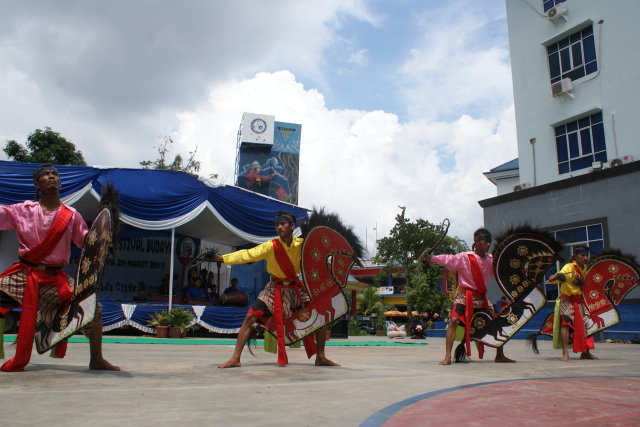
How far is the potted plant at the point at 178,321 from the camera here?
12.7 m

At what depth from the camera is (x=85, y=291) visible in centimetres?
379

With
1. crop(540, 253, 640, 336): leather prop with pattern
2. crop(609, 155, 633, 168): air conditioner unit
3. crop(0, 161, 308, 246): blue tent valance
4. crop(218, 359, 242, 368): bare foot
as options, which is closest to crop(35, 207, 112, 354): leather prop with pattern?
crop(218, 359, 242, 368): bare foot

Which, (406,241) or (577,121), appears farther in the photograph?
(406,241)

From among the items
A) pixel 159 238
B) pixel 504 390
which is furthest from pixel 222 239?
pixel 504 390

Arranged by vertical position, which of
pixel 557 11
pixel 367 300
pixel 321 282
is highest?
pixel 557 11

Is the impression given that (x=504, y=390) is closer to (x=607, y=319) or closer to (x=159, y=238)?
(x=607, y=319)

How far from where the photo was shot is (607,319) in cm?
747

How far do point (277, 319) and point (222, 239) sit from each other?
12.8 m

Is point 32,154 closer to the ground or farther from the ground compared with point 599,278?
farther from the ground

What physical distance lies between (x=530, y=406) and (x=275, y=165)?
5690cm

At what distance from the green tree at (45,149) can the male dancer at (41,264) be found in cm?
2101

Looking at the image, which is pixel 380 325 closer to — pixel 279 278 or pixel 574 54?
pixel 574 54

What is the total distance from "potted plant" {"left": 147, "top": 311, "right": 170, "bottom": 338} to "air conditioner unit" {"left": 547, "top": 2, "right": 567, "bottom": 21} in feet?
49.2

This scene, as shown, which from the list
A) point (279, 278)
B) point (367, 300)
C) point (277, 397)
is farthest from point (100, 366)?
point (367, 300)
